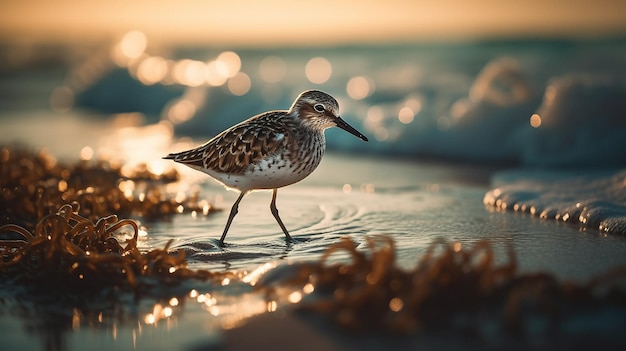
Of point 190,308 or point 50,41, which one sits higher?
point 50,41

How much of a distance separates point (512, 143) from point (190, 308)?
6001 mm

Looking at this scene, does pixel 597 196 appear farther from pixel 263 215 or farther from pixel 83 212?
pixel 83 212

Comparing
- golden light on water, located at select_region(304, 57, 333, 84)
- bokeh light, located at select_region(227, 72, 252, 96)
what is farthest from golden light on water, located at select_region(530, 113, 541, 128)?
golden light on water, located at select_region(304, 57, 333, 84)

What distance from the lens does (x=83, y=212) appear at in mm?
5816

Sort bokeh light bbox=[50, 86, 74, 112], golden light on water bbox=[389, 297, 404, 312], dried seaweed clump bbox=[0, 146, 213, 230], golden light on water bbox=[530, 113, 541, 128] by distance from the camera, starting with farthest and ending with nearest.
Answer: bokeh light bbox=[50, 86, 74, 112]
golden light on water bbox=[530, 113, 541, 128]
dried seaweed clump bbox=[0, 146, 213, 230]
golden light on water bbox=[389, 297, 404, 312]

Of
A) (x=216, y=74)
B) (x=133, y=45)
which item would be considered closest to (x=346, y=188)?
(x=216, y=74)

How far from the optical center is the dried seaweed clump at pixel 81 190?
5820mm

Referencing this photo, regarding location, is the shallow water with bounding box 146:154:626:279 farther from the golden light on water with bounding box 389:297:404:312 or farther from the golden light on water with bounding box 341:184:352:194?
the golden light on water with bounding box 389:297:404:312

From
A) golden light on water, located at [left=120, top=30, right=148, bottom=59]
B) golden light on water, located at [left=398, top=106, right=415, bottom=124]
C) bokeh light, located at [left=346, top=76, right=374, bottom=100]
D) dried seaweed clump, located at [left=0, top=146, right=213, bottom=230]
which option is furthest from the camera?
golden light on water, located at [left=120, top=30, right=148, bottom=59]

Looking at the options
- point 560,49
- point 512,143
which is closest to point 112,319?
point 512,143

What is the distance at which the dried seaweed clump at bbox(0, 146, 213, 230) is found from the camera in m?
5.82

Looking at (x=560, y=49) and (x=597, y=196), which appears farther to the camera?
(x=560, y=49)

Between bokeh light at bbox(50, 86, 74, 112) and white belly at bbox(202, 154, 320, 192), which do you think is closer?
white belly at bbox(202, 154, 320, 192)

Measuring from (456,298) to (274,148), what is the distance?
1949 millimetres
